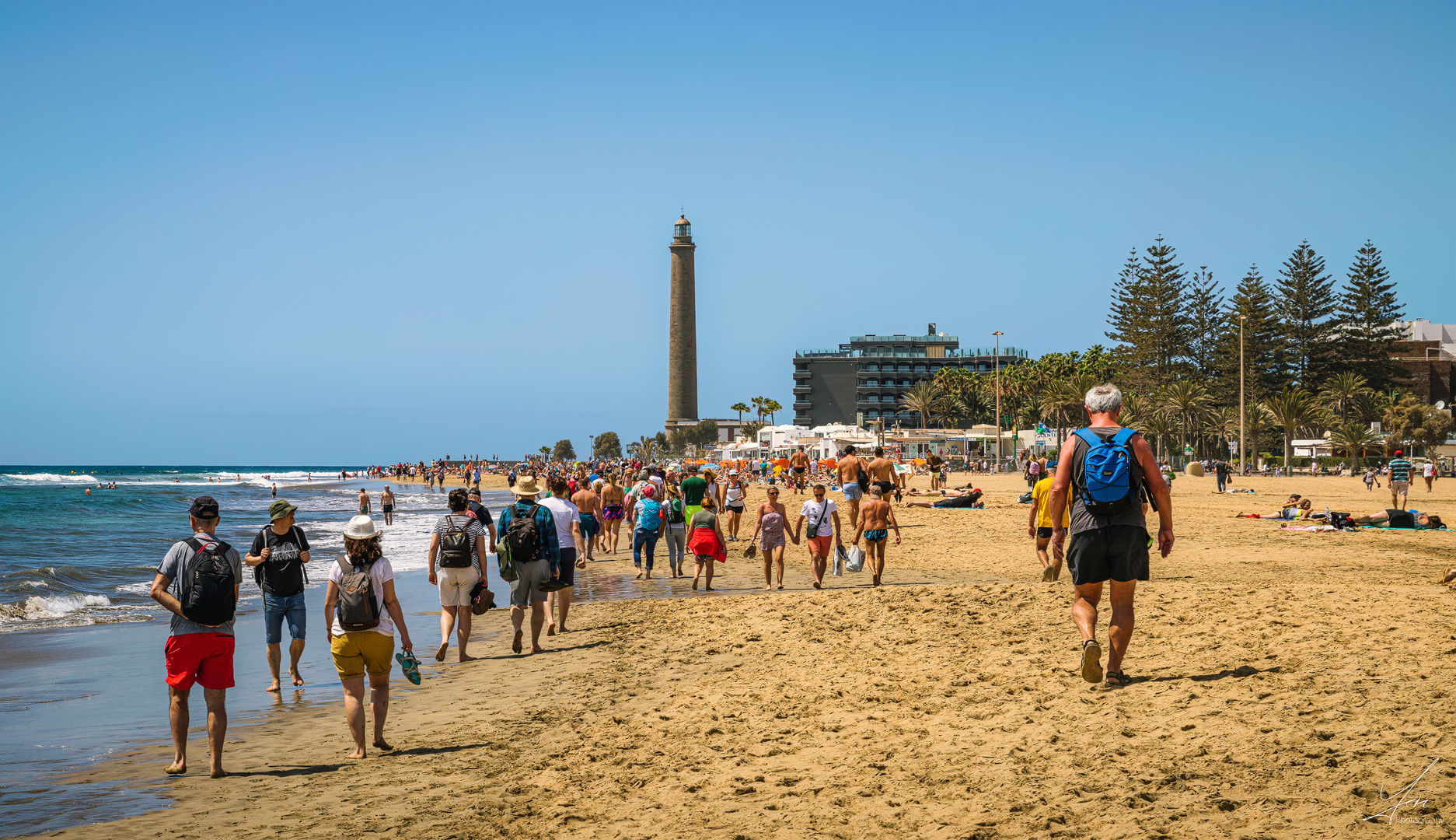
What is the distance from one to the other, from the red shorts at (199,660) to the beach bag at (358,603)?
60cm

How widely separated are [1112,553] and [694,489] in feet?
27.1

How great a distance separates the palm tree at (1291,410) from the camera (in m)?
55.6

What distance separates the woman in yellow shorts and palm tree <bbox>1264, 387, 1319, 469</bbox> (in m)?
57.6

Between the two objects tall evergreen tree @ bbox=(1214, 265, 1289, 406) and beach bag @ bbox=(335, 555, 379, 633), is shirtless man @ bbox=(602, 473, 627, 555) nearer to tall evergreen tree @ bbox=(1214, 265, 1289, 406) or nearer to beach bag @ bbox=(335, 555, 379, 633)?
beach bag @ bbox=(335, 555, 379, 633)

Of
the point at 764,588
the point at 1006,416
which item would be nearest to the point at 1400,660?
→ the point at 764,588

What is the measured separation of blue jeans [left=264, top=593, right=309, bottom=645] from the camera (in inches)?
309

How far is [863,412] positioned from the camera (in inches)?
4515

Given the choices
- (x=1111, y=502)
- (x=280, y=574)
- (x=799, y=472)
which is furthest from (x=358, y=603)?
(x=799, y=472)

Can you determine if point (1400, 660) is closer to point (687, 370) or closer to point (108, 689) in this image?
point (108, 689)

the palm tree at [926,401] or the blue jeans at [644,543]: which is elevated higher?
the palm tree at [926,401]

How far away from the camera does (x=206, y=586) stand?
546 centimetres

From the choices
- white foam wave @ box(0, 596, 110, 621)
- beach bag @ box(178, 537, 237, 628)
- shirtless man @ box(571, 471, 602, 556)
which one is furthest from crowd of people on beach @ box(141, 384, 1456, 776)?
white foam wave @ box(0, 596, 110, 621)

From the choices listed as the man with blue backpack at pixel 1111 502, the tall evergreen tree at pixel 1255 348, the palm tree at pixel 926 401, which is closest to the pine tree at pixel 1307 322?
the tall evergreen tree at pixel 1255 348

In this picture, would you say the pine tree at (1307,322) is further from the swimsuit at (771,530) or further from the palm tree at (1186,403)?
the swimsuit at (771,530)
